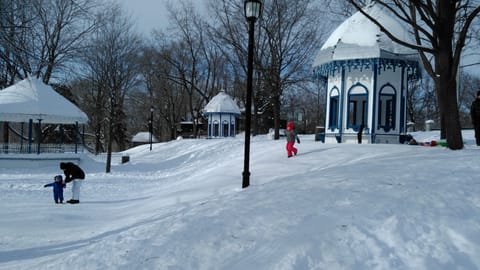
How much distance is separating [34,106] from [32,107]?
0.14 m

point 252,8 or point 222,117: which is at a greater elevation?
point 252,8

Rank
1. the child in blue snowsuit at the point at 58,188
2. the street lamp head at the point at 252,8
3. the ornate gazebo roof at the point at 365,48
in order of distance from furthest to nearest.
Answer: the ornate gazebo roof at the point at 365,48
the child in blue snowsuit at the point at 58,188
the street lamp head at the point at 252,8

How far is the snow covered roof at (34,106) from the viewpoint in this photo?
22094mm

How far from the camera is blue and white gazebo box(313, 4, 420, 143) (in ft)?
54.7

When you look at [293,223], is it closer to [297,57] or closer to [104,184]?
[104,184]

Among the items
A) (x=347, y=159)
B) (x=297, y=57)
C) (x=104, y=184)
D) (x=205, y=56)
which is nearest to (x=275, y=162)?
(x=347, y=159)

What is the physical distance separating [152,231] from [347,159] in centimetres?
799

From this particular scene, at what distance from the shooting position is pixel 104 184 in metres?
15.0

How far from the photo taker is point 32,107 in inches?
885

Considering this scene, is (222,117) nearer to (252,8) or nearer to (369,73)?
(369,73)

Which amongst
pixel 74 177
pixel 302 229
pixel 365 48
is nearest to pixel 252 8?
pixel 302 229

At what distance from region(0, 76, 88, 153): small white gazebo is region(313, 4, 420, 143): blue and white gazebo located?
1639cm

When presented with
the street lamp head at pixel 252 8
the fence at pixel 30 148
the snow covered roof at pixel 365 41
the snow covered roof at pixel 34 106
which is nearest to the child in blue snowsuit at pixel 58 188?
the street lamp head at pixel 252 8

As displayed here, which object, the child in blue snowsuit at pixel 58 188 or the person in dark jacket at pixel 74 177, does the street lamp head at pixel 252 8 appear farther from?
the child in blue snowsuit at pixel 58 188
